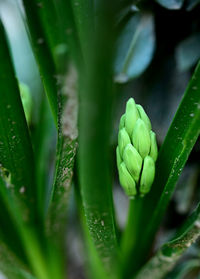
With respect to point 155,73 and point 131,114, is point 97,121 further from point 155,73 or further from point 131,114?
point 155,73

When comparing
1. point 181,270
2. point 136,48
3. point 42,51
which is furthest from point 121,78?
point 181,270

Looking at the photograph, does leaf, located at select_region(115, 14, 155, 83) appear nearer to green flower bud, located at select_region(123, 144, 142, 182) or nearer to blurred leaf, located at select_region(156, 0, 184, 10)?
blurred leaf, located at select_region(156, 0, 184, 10)

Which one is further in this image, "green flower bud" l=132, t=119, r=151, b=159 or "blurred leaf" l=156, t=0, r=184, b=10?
"blurred leaf" l=156, t=0, r=184, b=10

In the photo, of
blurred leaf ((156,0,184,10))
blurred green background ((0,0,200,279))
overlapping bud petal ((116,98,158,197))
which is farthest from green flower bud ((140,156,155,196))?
blurred leaf ((156,0,184,10))

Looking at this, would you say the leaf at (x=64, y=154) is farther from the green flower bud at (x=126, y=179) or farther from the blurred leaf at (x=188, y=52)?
the blurred leaf at (x=188, y=52)

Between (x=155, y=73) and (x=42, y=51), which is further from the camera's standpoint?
(x=155, y=73)

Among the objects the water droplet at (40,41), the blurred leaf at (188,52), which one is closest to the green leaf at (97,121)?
the water droplet at (40,41)

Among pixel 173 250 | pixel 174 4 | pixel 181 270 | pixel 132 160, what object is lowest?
pixel 181 270
